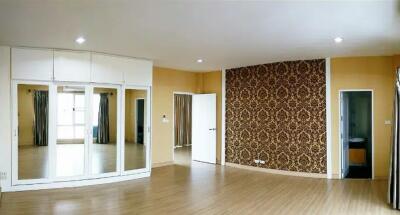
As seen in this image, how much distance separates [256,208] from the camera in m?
4.52

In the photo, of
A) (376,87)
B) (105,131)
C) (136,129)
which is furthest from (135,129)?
(376,87)

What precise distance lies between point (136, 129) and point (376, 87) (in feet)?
16.7

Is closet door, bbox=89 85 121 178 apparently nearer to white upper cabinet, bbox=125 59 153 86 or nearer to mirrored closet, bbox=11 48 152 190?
mirrored closet, bbox=11 48 152 190

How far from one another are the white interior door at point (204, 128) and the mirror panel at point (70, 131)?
3.55 meters

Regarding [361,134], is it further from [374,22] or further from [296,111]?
[374,22]

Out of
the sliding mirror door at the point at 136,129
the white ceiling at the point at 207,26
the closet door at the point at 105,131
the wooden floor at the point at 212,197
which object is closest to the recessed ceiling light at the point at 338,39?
the white ceiling at the point at 207,26

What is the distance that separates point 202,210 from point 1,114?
3.84 m

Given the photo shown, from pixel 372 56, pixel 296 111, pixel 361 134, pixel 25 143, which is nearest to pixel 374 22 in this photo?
pixel 372 56

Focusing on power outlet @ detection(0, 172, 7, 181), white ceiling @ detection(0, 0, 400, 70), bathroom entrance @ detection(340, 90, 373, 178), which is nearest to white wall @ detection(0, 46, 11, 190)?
power outlet @ detection(0, 172, 7, 181)

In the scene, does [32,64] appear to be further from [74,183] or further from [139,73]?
[74,183]

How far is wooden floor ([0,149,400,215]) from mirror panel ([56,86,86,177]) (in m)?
0.46

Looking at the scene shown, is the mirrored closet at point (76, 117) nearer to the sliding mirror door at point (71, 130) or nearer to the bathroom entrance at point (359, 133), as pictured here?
the sliding mirror door at point (71, 130)

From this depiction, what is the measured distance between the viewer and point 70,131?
5773mm

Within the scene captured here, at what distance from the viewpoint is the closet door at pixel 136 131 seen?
6426 millimetres
